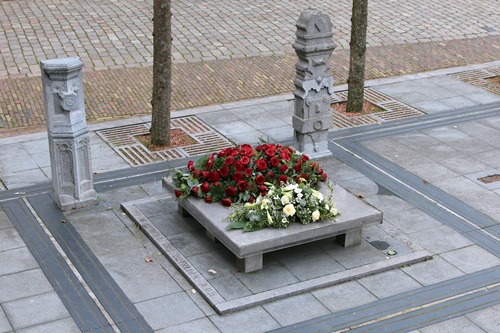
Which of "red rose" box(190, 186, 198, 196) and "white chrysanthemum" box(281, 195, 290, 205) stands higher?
"white chrysanthemum" box(281, 195, 290, 205)

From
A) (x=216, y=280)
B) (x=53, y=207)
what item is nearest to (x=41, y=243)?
(x=53, y=207)

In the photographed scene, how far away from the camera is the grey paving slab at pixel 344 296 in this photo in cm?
907

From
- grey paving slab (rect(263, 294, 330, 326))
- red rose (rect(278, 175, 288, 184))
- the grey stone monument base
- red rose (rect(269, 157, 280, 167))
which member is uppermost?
red rose (rect(269, 157, 280, 167))

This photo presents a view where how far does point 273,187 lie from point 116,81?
7286mm

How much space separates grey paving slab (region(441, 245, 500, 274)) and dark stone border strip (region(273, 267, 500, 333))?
180mm

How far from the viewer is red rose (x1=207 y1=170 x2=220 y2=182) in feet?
32.8

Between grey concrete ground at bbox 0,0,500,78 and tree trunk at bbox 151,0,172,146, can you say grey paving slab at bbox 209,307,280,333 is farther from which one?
grey concrete ground at bbox 0,0,500,78

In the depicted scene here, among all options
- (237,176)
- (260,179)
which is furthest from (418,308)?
(237,176)

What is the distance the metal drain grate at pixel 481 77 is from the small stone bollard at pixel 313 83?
4.98m

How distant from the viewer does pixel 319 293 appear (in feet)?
30.5

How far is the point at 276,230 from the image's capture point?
9.45m

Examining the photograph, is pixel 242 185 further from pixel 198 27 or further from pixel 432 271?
pixel 198 27

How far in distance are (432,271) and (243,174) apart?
8.40 feet

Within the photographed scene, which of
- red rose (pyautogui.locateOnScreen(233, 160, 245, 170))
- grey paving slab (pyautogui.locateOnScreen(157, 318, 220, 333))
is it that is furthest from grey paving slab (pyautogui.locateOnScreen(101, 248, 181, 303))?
red rose (pyautogui.locateOnScreen(233, 160, 245, 170))
